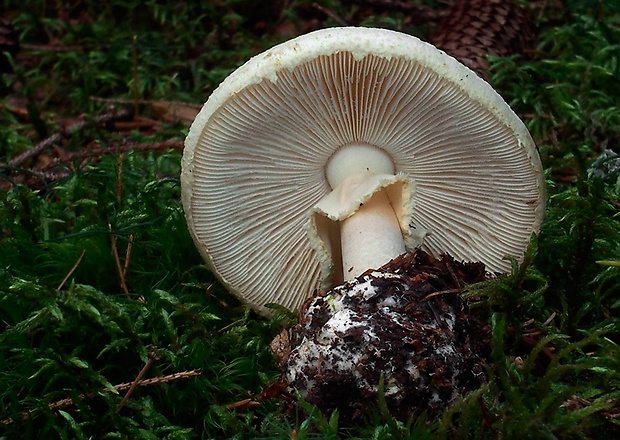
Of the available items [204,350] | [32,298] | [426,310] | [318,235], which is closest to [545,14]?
[318,235]

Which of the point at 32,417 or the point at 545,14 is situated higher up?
the point at 545,14

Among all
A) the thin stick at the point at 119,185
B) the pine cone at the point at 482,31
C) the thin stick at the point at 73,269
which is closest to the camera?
the thin stick at the point at 73,269

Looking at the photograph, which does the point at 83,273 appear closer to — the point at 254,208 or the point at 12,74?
the point at 254,208

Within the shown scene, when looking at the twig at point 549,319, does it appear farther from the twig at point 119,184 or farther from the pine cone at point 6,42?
the pine cone at point 6,42

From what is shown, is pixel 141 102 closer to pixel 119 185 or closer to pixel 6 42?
pixel 6 42

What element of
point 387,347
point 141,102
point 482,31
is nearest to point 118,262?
point 387,347

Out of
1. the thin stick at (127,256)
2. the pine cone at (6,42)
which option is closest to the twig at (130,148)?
the thin stick at (127,256)

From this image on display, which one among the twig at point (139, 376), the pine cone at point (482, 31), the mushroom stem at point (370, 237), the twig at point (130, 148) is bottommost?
the twig at point (139, 376)
